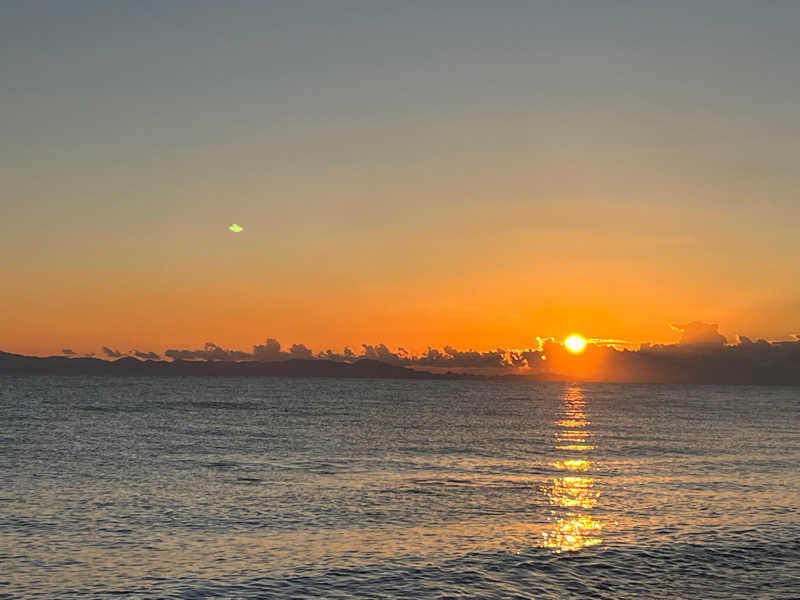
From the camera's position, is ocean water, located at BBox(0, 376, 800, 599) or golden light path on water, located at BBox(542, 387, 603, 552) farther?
golden light path on water, located at BBox(542, 387, 603, 552)

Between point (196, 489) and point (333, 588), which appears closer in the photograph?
point (333, 588)

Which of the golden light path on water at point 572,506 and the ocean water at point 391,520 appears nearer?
the ocean water at point 391,520

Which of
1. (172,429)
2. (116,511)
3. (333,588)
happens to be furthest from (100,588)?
(172,429)

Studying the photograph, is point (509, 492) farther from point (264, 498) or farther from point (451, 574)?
point (451, 574)

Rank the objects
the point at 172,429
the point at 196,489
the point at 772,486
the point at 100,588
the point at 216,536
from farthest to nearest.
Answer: the point at 172,429, the point at 772,486, the point at 196,489, the point at 216,536, the point at 100,588

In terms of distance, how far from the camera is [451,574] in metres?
28.5

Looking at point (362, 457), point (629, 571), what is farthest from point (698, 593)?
point (362, 457)

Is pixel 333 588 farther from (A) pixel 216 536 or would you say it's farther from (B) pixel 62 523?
(B) pixel 62 523

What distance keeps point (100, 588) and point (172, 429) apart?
248 ft

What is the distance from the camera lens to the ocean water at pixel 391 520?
1078 inches

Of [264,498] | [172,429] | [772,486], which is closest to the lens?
[264,498]

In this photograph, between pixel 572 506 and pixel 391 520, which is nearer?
pixel 391 520

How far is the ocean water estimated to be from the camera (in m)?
27.4

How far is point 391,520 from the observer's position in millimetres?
38562
